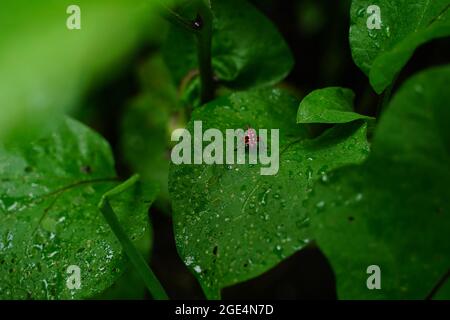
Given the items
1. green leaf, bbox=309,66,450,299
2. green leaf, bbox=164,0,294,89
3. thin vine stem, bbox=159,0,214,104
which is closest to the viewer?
green leaf, bbox=309,66,450,299

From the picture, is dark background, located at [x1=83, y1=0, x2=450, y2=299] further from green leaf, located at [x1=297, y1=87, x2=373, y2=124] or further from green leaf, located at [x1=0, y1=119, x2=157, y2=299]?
green leaf, located at [x1=297, y1=87, x2=373, y2=124]

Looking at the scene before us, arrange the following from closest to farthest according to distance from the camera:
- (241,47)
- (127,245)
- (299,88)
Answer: (127,245), (241,47), (299,88)

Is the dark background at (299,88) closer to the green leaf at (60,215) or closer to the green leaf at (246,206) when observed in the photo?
the green leaf at (60,215)

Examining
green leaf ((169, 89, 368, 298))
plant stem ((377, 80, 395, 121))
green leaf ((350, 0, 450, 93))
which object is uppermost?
green leaf ((350, 0, 450, 93))

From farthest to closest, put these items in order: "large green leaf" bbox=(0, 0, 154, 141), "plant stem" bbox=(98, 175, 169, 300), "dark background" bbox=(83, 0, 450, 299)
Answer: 1. "dark background" bbox=(83, 0, 450, 299)
2. "plant stem" bbox=(98, 175, 169, 300)
3. "large green leaf" bbox=(0, 0, 154, 141)

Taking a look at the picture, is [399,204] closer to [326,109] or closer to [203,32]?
[326,109]

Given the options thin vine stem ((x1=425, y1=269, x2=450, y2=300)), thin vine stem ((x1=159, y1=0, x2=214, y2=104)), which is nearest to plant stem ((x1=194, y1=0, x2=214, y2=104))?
thin vine stem ((x1=159, y1=0, x2=214, y2=104))

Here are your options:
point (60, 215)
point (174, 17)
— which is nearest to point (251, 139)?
point (174, 17)
